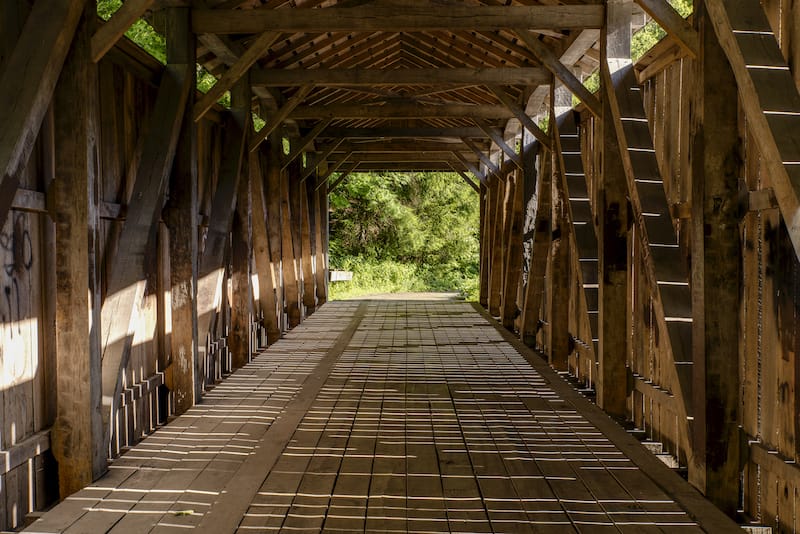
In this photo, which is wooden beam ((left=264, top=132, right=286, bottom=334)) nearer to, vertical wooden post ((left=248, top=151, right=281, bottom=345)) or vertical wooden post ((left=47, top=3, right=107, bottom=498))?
vertical wooden post ((left=248, top=151, right=281, bottom=345))

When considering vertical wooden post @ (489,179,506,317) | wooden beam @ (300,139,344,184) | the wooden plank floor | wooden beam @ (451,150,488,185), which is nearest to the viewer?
the wooden plank floor

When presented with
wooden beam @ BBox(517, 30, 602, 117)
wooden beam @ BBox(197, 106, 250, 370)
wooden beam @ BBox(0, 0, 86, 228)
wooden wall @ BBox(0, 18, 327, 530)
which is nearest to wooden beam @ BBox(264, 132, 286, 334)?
wooden wall @ BBox(0, 18, 327, 530)

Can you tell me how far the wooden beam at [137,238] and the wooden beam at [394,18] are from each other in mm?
625

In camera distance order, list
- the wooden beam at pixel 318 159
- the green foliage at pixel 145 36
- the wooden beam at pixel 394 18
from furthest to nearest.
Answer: the green foliage at pixel 145 36 < the wooden beam at pixel 318 159 < the wooden beam at pixel 394 18

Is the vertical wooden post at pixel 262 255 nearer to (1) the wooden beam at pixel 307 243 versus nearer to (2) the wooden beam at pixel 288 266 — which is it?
(2) the wooden beam at pixel 288 266

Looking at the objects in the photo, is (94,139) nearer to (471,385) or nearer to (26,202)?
(26,202)

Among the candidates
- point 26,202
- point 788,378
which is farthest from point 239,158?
point 788,378

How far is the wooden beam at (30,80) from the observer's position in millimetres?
2701

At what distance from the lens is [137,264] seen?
3.93 metres

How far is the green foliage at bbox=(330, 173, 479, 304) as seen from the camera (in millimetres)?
24234

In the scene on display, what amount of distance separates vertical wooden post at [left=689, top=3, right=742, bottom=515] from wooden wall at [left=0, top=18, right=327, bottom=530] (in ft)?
8.66

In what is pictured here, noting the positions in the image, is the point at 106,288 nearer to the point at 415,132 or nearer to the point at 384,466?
the point at 384,466

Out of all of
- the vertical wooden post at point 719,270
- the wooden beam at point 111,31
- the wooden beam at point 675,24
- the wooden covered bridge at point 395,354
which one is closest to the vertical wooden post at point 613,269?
the wooden covered bridge at point 395,354

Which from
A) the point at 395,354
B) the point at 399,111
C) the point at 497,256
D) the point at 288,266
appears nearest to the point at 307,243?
the point at 288,266
